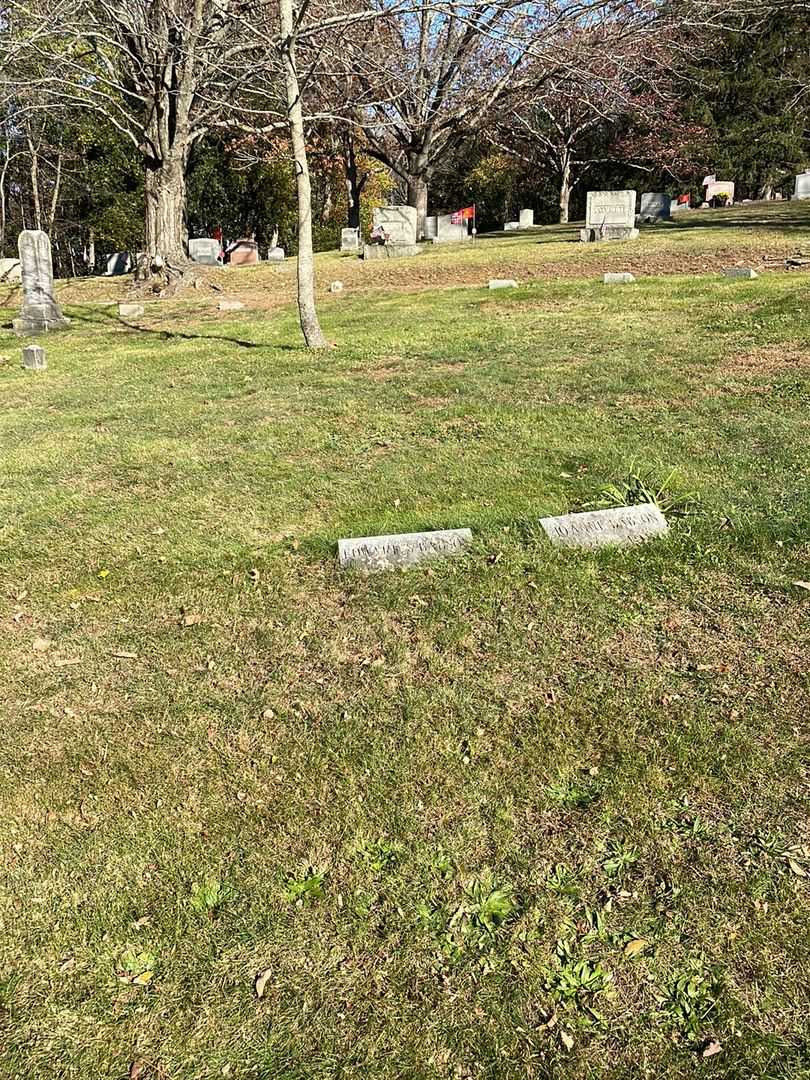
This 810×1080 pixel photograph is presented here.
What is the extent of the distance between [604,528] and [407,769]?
7.19ft

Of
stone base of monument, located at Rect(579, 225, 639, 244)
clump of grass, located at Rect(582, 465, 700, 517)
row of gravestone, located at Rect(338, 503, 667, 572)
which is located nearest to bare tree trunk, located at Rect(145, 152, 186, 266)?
stone base of monument, located at Rect(579, 225, 639, 244)

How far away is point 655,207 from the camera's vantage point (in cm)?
2864

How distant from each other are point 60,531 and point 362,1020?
4.04m

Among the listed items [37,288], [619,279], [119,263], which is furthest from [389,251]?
[119,263]

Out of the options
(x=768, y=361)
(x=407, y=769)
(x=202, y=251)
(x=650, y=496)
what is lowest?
(x=407, y=769)

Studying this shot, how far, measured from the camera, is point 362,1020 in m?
2.07

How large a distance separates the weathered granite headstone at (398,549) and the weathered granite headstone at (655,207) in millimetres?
27836

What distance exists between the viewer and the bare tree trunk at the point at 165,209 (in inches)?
747

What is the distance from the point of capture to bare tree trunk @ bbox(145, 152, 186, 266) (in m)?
19.0

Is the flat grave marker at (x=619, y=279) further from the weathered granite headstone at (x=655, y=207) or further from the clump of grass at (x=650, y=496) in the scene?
the weathered granite headstone at (x=655, y=207)

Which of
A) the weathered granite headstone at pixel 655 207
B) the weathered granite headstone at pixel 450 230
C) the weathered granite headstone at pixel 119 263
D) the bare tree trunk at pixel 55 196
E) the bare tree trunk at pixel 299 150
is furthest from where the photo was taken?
the bare tree trunk at pixel 55 196

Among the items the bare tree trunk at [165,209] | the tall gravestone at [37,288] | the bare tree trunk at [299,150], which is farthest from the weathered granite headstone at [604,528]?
the bare tree trunk at [165,209]

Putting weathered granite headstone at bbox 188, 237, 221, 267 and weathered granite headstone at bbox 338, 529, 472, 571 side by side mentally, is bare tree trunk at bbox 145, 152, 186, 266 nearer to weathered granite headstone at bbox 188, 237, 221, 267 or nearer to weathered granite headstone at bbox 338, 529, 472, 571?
weathered granite headstone at bbox 188, 237, 221, 267

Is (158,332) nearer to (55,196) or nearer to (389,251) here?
(389,251)
